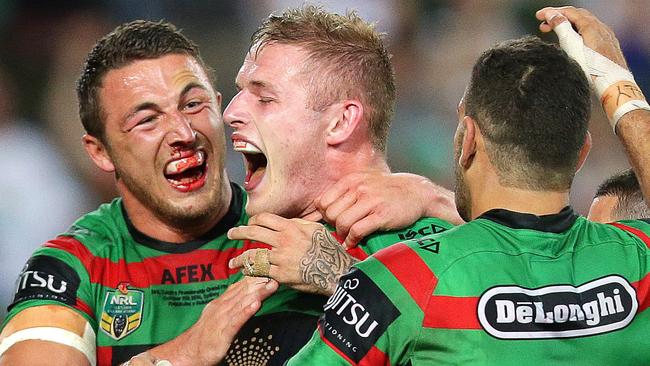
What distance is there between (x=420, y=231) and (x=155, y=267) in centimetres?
121

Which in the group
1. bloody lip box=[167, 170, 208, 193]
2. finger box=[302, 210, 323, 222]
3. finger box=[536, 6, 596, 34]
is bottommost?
bloody lip box=[167, 170, 208, 193]

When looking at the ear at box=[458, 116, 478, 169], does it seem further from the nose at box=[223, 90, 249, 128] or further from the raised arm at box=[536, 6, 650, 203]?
the nose at box=[223, 90, 249, 128]

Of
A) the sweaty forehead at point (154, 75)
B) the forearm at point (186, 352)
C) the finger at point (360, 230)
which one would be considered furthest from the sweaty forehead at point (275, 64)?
the forearm at point (186, 352)

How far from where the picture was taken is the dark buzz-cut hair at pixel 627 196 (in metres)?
3.70

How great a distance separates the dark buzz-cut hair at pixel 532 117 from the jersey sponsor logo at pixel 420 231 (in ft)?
2.56

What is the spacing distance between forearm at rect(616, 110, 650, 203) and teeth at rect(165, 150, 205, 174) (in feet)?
5.82

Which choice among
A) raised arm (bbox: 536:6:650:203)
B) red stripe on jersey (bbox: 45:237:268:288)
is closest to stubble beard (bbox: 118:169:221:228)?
red stripe on jersey (bbox: 45:237:268:288)

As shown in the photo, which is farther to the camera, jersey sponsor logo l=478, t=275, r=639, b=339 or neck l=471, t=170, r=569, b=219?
neck l=471, t=170, r=569, b=219

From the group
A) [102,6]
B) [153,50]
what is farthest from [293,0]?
[153,50]

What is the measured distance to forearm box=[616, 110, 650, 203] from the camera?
2.85 meters

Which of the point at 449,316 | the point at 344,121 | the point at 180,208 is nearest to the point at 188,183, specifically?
the point at 180,208

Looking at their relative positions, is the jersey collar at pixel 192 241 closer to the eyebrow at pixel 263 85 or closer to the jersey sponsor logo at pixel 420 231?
the eyebrow at pixel 263 85

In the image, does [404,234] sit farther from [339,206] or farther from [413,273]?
[413,273]

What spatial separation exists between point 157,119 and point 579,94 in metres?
2.03
